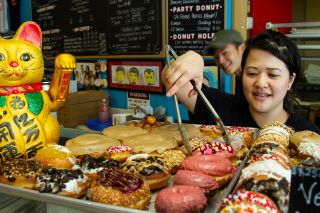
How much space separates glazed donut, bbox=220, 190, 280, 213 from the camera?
68cm

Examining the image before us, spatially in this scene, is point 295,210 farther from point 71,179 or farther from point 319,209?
point 71,179

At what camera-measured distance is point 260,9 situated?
3.08 meters

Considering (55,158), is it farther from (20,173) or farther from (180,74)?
(180,74)

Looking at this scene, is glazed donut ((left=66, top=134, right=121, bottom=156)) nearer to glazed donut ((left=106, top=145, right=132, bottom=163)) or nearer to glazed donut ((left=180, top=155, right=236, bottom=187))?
→ glazed donut ((left=106, top=145, right=132, bottom=163))

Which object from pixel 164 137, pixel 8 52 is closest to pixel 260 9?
pixel 164 137

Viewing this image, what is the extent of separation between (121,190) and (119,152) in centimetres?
31

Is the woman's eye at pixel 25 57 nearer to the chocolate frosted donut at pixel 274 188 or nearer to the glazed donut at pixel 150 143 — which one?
the glazed donut at pixel 150 143

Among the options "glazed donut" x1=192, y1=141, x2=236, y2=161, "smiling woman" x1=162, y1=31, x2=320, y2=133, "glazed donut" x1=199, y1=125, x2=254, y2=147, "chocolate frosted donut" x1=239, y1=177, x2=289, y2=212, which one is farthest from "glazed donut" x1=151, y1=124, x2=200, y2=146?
"chocolate frosted donut" x1=239, y1=177, x2=289, y2=212

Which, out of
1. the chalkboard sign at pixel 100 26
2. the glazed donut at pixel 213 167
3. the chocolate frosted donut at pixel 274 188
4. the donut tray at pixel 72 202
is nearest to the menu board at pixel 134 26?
the chalkboard sign at pixel 100 26

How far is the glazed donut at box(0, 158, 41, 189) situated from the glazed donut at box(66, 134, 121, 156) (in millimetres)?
178

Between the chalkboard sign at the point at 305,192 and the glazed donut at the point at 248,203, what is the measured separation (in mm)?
44

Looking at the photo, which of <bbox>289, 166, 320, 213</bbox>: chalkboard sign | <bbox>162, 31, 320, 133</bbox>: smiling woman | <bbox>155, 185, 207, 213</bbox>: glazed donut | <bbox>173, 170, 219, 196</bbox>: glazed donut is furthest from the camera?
<bbox>162, 31, 320, 133</bbox>: smiling woman

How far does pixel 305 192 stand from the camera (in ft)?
2.24

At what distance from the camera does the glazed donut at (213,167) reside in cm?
97
